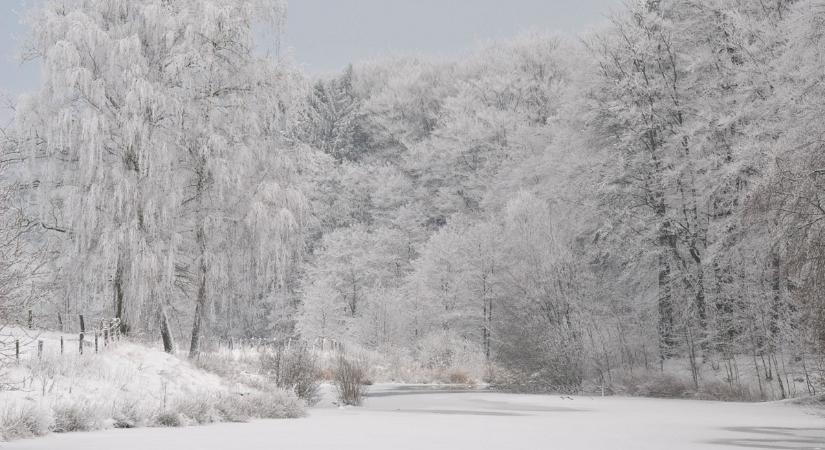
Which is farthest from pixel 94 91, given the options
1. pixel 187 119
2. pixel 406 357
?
pixel 406 357

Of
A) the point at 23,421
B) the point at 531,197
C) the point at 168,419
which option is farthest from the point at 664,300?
the point at 23,421

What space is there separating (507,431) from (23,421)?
6.30 metres

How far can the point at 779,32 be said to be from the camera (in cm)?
2100

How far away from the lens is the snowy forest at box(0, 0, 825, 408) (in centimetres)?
1616

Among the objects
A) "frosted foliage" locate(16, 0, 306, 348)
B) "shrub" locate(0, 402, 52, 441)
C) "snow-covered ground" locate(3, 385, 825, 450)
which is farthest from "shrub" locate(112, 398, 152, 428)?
"frosted foliage" locate(16, 0, 306, 348)

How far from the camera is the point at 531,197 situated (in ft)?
116

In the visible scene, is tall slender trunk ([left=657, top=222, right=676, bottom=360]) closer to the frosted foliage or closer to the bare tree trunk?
the frosted foliage

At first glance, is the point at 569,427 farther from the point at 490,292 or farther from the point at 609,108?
the point at 490,292

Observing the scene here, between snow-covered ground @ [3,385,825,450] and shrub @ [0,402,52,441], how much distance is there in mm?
224

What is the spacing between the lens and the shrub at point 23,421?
8.20m

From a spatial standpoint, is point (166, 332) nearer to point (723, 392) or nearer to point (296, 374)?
point (296, 374)

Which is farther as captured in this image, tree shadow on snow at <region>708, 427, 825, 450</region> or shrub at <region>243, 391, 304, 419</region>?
shrub at <region>243, 391, 304, 419</region>

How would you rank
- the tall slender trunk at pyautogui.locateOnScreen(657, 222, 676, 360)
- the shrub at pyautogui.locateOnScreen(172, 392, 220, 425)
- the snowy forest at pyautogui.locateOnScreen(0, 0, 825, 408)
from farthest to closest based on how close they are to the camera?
the tall slender trunk at pyautogui.locateOnScreen(657, 222, 676, 360) → the snowy forest at pyautogui.locateOnScreen(0, 0, 825, 408) → the shrub at pyautogui.locateOnScreen(172, 392, 220, 425)

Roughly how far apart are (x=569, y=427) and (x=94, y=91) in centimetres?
1275
